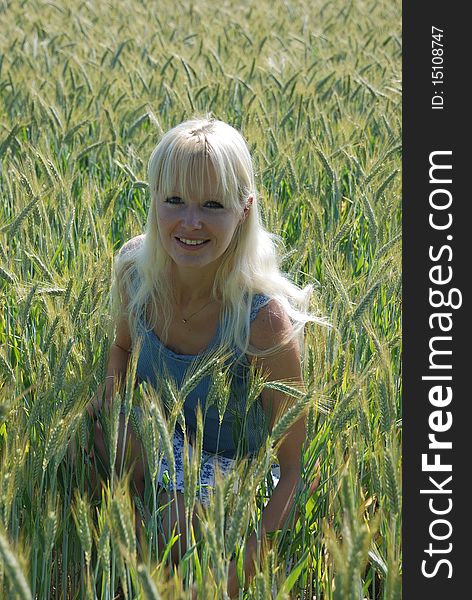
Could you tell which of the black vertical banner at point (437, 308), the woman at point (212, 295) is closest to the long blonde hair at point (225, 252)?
the woman at point (212, 295)

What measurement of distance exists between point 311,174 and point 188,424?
116 centimetres

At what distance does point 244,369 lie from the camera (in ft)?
6.47

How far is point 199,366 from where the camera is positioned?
70.5 inches

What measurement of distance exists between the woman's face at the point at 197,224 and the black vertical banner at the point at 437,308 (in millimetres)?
365

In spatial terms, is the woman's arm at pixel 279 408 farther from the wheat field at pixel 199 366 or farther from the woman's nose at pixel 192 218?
the woman's nose at pixel 192 218

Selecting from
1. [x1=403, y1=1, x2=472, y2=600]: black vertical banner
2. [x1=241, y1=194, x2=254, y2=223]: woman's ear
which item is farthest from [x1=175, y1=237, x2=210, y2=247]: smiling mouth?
[x1=403, y1=1, x2=472, y2=600]: black vertical banner

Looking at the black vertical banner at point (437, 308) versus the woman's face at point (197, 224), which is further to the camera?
the woman's face at point (197, 224)

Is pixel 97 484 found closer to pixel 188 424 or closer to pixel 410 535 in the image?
pixel 188 424

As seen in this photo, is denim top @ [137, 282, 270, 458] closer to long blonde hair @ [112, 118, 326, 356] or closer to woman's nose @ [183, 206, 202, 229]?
long blonde hair @ [112, 118, 326, 356]

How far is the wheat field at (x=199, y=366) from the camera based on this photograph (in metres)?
1.29

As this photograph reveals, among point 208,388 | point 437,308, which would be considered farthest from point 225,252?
point 437,308

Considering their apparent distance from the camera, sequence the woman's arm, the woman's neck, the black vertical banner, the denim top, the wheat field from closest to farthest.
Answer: the wheat field, the black vertical banner, the woman's arm, the denim top, the woman's neck

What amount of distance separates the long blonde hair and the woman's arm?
2 cm

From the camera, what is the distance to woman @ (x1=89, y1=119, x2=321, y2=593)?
74.2 inches
